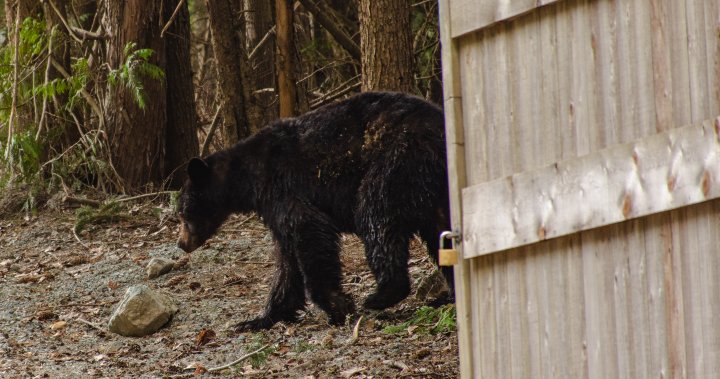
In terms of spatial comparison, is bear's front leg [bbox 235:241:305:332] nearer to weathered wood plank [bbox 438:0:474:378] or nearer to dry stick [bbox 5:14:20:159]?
weathered wood plank [bbox 438:0:474:378]

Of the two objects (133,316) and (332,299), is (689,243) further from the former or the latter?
(133,316)

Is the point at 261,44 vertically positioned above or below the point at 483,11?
above

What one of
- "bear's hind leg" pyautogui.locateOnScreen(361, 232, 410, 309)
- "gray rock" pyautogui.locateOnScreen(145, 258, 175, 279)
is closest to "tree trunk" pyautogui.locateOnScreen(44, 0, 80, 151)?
"gray rock" pyautogui.locateOnScreen(145, 258, 175, 279)

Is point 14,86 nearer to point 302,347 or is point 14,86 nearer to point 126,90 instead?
point 126,90

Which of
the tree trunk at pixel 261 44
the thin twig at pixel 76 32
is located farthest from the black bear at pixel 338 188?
the tree trunk at pixel 261 44

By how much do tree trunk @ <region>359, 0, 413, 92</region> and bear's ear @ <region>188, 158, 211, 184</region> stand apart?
169cm

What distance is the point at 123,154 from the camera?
1350 centimetres

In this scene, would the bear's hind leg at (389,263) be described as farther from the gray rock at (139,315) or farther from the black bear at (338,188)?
the gray rock at (139,315)

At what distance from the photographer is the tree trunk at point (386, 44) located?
9.93 m

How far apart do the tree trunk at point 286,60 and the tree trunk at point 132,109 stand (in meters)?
2.14

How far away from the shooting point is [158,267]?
10547 millimetres

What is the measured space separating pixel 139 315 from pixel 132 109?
515cm

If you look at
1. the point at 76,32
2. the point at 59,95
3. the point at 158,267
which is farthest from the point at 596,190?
the point at 59,95

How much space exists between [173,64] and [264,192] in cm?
548
